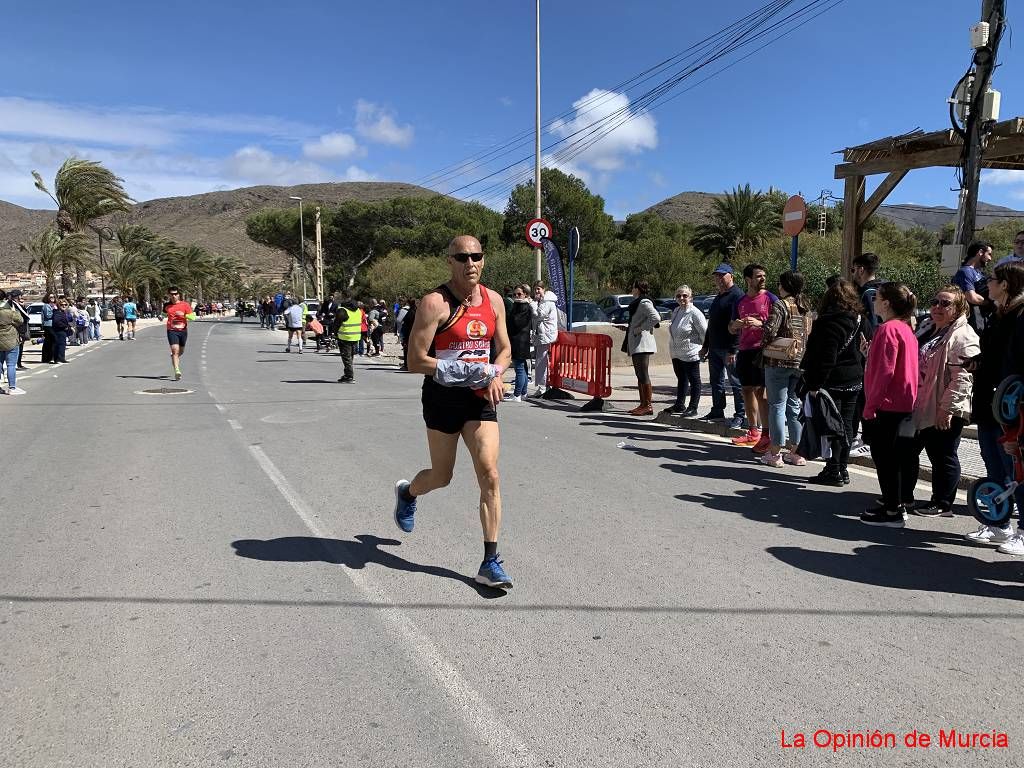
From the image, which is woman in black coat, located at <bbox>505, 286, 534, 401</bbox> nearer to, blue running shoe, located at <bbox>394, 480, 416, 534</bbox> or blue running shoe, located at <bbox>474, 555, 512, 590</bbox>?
blue running shoe, located at <bbox>394, 480, 416, 534</bbox>

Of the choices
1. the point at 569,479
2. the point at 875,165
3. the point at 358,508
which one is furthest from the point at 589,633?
the point at 875,165

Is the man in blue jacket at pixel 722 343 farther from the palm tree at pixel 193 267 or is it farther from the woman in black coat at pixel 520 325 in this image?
the palm tree at pixel 193 267

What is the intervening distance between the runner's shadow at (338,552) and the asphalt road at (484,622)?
0.9 inches

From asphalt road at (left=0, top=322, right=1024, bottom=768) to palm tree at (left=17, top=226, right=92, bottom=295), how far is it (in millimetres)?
38512

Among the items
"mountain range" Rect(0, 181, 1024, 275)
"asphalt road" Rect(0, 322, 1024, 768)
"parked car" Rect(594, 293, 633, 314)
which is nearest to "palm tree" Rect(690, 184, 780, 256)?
"parked car" Rect(594, 293, 633, 314)

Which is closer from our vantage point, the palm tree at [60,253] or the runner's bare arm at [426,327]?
the runner's bare arm at [426,327]

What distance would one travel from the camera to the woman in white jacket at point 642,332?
11.0 m

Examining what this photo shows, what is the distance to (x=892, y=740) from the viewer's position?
9.57ft

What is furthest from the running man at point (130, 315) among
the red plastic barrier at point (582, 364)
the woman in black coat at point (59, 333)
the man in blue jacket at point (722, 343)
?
the man in blue jacket at point (722, 343)

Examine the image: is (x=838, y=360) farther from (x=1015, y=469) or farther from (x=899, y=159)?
(x=899, y=159)

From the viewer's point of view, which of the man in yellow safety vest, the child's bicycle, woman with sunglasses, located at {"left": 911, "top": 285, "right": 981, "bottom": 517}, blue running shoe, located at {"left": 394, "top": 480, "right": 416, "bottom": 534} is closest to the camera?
the child's bicycle

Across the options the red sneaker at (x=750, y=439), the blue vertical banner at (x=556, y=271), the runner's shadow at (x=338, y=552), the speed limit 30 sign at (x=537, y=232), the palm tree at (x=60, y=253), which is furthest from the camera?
the palm tree at (x=60, y=253)

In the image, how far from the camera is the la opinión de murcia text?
9.43 feet

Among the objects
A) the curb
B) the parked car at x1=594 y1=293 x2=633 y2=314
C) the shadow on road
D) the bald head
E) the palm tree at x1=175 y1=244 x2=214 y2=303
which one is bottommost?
the shadow on road
